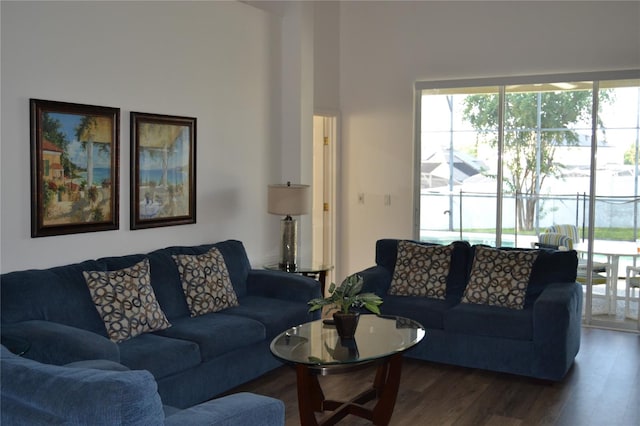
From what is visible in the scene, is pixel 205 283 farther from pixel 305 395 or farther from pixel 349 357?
pixel 349 357

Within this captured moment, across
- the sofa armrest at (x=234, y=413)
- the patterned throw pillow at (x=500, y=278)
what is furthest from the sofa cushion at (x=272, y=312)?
the sofa armrest at (x=234, y=413)

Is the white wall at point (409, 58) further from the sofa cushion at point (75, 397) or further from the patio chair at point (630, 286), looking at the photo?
the sofa cushion at point (75, 397)

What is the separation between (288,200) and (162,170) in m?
1.17

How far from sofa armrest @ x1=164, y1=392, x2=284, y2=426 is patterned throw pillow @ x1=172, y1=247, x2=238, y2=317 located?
212 cm

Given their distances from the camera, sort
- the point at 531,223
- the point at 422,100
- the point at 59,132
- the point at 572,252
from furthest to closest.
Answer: the point at 422,100 → the point at 531,223 → the point at 572,252 → the point at 59,132

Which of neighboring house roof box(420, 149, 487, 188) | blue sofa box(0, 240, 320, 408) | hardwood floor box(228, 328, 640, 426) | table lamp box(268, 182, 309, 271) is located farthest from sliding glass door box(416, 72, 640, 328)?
blue sofa box(0, 240, 320, 408)

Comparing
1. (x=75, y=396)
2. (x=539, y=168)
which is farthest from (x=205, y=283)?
(x=539, y=168)

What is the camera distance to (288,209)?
5820mm

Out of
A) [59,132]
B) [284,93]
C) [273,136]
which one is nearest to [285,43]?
[284,93]

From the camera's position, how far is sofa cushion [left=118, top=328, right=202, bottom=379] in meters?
3.82

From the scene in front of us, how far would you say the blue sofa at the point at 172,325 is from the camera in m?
3.60

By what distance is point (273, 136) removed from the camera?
647 cm

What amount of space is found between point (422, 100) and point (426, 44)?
0.60 metres

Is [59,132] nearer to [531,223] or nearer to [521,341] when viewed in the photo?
[521,341]
